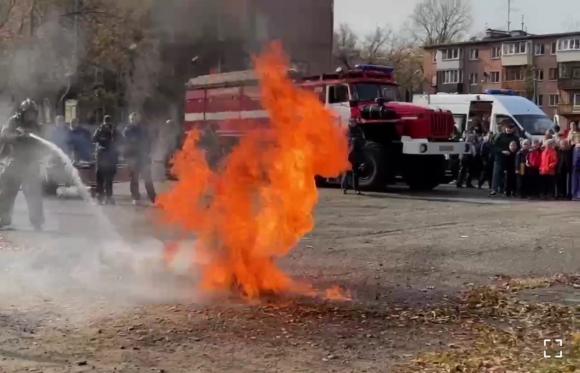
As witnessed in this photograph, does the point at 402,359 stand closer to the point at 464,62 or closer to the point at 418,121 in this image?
the point at 418,121

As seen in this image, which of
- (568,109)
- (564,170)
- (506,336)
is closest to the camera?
(506,336)

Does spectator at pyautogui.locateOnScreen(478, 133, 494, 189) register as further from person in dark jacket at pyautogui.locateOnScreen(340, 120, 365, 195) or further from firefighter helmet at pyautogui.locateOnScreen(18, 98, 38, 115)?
firefighter helmet at pyautogui.locateOnScreen(18, 98, 38, 115)

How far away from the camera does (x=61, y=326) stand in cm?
639

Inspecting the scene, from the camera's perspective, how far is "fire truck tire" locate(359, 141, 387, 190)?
19.5 metres

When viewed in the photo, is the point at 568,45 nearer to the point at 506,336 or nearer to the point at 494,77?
the point at 494,77

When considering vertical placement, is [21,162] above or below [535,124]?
below

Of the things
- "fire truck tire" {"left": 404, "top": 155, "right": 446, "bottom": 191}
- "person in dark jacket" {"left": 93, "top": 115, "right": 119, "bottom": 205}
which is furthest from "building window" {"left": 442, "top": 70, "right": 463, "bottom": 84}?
"person in dark jacket" {"left": 93, "top": 115, "right": 119, "bottom": 205}

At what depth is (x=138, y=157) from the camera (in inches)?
623

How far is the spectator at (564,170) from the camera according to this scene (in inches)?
721

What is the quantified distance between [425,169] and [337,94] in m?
3.10

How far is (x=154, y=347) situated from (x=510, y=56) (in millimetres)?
76726

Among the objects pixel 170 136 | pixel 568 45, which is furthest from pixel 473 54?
pixel 170 136

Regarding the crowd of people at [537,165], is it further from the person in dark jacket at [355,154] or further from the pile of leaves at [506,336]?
the pile of leaves at [506,336]

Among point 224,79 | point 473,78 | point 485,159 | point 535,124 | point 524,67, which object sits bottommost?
point 485,159
